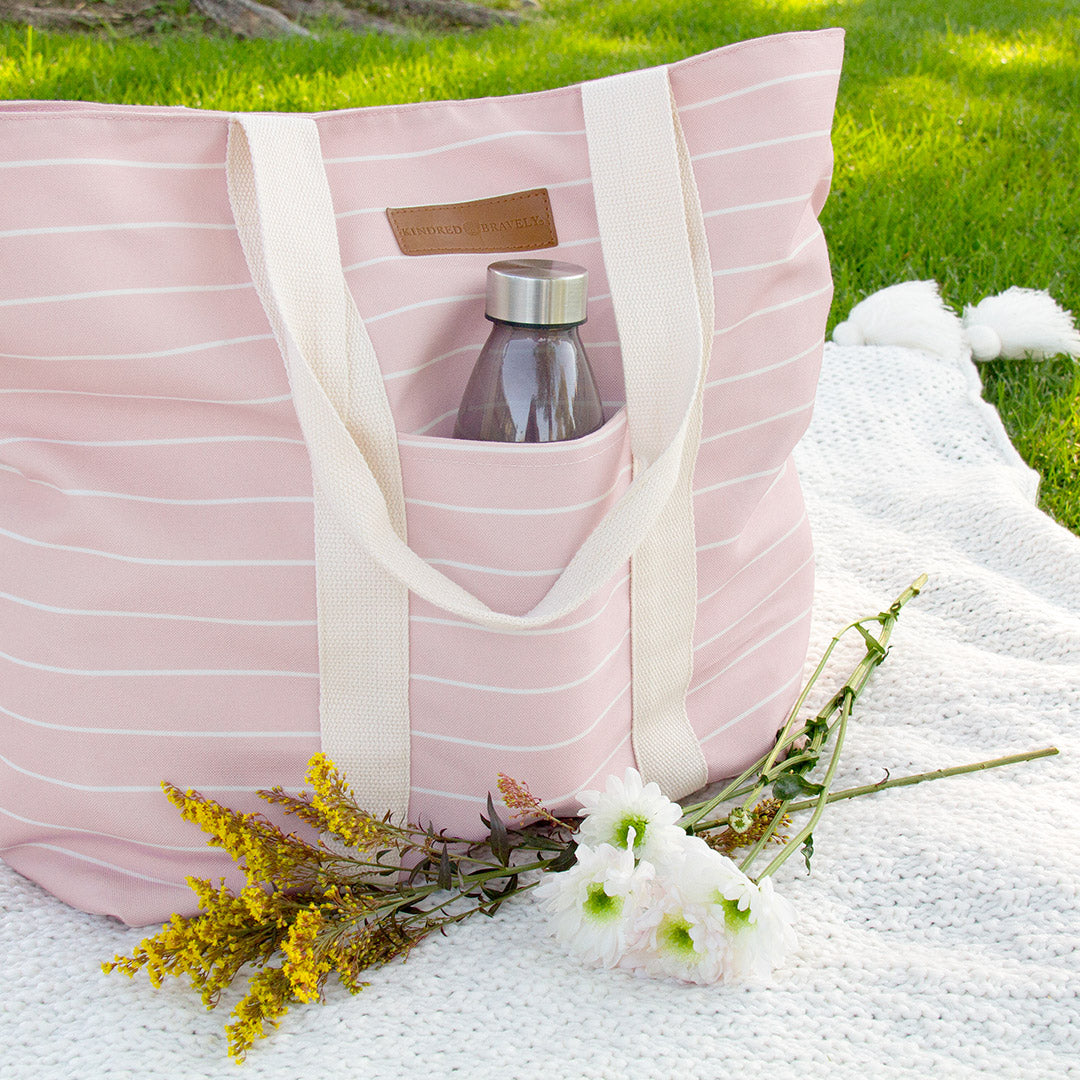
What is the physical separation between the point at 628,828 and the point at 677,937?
69 millimetres

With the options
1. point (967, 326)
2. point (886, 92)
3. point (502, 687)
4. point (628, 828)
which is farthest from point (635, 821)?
point (886, 92)

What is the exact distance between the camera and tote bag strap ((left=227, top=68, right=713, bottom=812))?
2.15 feet

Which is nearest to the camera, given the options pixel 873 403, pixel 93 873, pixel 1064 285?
pixel 93 873

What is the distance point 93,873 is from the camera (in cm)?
77

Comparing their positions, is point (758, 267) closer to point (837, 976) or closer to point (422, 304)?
point (422, 304)

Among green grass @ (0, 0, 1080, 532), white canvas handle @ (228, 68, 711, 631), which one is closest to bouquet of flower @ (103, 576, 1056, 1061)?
white canvas handle @ (228, 68, 711, 631)

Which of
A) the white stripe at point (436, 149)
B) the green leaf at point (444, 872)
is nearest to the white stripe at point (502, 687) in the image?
the green leaf at point (444, 872)

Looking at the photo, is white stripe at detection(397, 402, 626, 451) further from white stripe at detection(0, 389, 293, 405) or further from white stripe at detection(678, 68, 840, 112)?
white stripe at detection(678, 68, 840, 112)

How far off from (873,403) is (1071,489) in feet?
0.83

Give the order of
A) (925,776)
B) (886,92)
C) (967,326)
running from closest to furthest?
1. (925,776)
2. (967,326)
3. (886,92)

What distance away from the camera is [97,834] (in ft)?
2.51

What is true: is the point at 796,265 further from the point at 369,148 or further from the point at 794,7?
the point at 794,7

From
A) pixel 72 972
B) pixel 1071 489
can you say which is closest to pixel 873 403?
pixel 1071 489

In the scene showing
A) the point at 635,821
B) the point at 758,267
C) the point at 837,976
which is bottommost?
the point at 837,976
